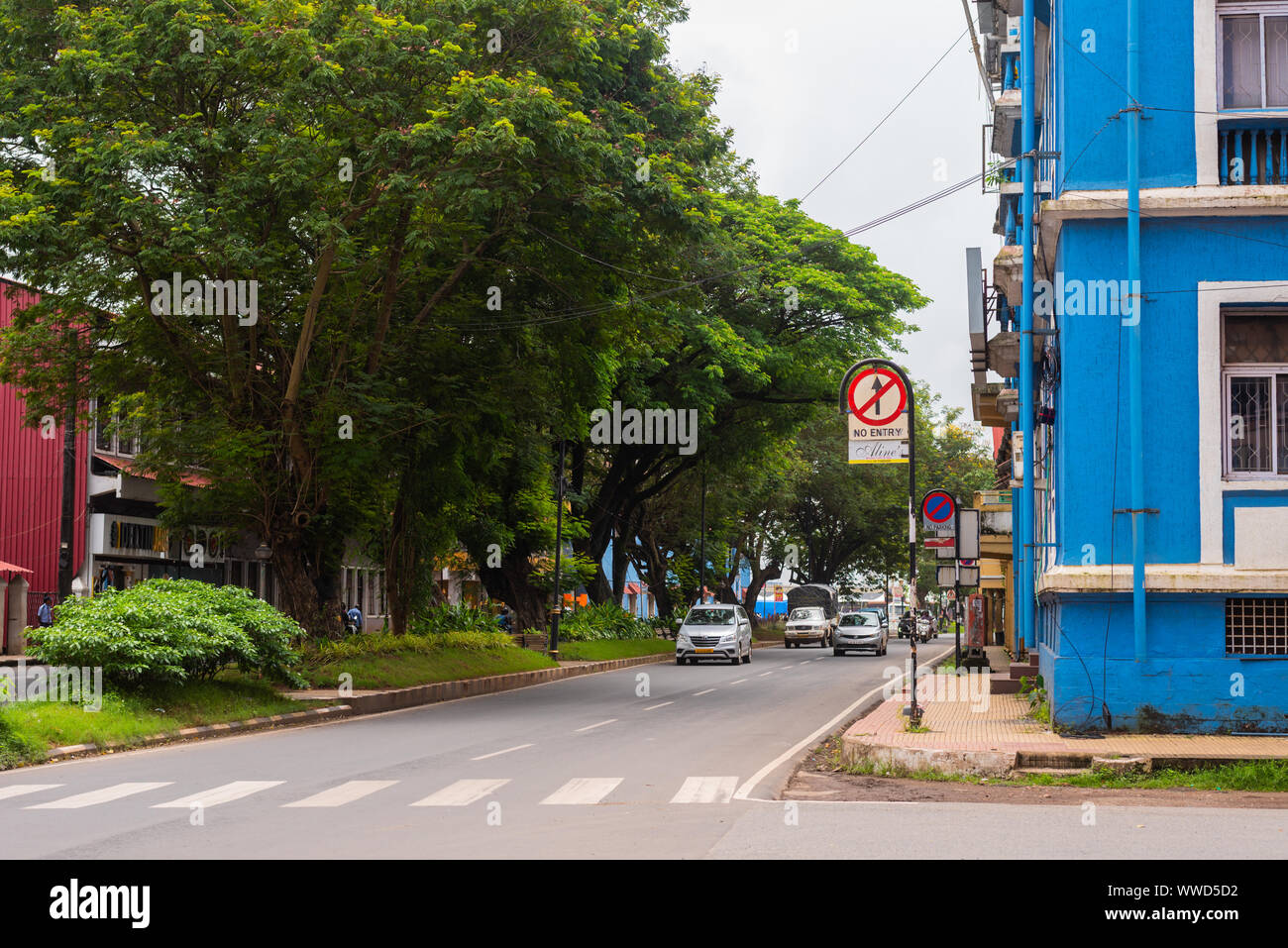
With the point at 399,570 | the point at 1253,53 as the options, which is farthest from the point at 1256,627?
the point at 399,570

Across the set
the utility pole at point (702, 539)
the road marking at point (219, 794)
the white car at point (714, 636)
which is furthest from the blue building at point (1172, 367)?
the utility pole at point (702, 539)

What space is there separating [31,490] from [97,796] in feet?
87.5

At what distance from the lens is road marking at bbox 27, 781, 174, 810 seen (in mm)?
11125

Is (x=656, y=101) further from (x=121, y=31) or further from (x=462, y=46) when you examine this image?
(x=121, y=31)

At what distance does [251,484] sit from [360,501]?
3313mm

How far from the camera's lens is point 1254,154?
583 inches

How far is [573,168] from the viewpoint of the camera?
21828 mm

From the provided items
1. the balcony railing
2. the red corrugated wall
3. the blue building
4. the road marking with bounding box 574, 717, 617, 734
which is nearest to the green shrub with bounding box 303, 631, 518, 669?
the road marking with bounding box 574, 717, 617, 734

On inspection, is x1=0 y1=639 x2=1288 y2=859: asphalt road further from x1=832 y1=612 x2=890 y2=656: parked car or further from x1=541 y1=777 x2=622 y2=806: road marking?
x1=832 y1=612 x2=890 y2=656: parked car

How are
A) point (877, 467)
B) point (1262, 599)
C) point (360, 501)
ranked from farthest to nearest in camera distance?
1. point (877, 467)
2. point (360, 501)
3. point (1262, 599)

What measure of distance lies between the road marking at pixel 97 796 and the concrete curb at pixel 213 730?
2.99m

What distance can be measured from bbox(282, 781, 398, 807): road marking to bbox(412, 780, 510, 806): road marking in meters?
0.61

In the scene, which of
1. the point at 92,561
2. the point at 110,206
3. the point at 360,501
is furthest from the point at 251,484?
the point at 92,561

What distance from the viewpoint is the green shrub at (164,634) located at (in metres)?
17.5
